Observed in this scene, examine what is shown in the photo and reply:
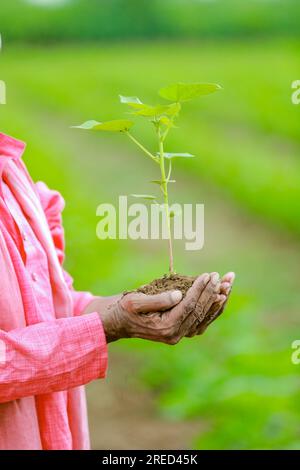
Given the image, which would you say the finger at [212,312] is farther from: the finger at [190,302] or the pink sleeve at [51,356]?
the pink sleeve at [51,356]

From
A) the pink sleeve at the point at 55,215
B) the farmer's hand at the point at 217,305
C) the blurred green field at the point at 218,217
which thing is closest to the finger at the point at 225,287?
the farmer's hand at the point at 217,305

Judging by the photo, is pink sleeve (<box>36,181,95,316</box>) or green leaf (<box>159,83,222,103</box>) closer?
green leaf (<box>159,83,222,103</box>)

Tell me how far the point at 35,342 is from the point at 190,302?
33 cm

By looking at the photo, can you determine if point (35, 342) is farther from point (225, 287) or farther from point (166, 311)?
point (225, 287)

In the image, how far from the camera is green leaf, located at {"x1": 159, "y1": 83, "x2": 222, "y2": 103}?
1.99 meters

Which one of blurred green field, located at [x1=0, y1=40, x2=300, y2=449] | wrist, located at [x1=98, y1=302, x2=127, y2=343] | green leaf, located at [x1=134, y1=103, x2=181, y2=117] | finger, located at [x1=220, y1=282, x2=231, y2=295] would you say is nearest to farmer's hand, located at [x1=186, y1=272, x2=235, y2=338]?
finger, located at [x1=220, y1=282, x2=231, y2=295]

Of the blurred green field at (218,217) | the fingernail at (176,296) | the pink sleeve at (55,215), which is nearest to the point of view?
the fingernail at (176,296)

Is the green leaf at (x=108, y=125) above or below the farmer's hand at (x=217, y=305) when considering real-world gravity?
above

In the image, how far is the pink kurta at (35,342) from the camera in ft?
6.48

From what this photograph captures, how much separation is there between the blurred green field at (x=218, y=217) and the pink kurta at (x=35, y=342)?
1.45 metres

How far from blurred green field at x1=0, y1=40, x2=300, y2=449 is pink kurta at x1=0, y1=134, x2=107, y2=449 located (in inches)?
57.3

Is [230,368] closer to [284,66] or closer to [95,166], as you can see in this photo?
[95,166]

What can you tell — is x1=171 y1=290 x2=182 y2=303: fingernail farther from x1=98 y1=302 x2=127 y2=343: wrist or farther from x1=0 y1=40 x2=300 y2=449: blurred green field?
x1=0 y1=40 x2=300 y2=449: blurred green field

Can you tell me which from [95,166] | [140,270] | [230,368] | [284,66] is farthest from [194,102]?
[230,368]
